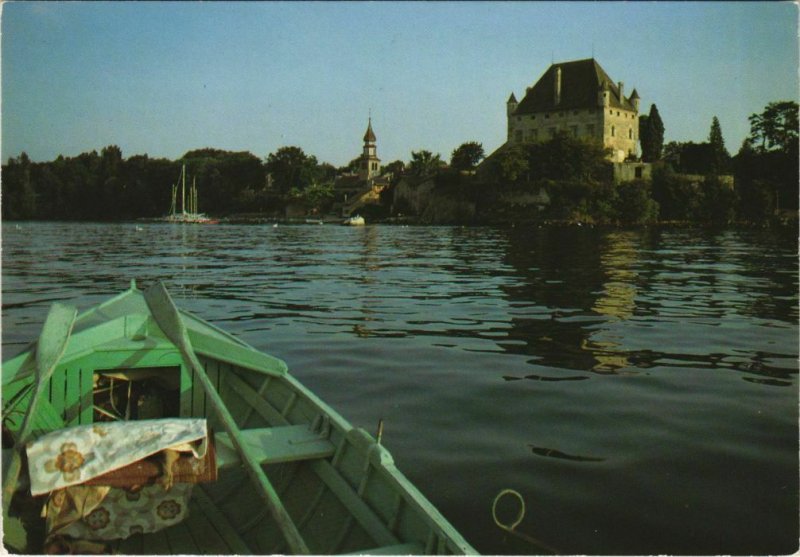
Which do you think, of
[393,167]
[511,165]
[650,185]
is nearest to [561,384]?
[511,165]

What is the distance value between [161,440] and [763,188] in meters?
102

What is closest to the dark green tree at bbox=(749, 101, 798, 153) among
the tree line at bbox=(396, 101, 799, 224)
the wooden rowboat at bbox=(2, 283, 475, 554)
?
the tree line at bbox=(396, 101, 799, 224)

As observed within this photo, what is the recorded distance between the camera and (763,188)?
9288cm

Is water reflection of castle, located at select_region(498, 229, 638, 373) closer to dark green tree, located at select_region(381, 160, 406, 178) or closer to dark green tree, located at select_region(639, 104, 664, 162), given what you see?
dark green tree, located at select_region(639, 104, 664, 162)

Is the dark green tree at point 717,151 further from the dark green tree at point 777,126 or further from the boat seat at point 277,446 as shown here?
the boat seat at point 277,446

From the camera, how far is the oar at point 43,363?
15.6ft

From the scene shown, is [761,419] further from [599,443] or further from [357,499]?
[357,499]

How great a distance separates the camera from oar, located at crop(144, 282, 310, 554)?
409 cm

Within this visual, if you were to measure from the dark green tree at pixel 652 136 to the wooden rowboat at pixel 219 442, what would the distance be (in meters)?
105

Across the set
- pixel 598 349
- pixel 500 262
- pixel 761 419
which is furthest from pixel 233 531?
pixel 500 262

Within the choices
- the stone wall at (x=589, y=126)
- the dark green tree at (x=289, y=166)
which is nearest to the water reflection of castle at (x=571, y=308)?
the stone wall at (x=589, y=126)

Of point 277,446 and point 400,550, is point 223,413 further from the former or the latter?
point 400,550

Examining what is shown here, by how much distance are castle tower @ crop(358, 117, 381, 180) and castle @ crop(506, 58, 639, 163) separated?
45.9m

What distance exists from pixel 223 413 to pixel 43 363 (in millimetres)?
1678
